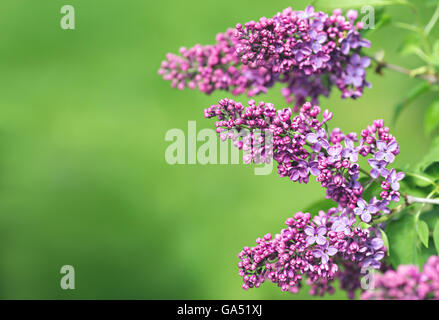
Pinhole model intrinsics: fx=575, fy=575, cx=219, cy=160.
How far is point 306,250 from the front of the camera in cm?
160

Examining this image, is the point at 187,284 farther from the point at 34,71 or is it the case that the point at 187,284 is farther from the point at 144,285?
the point at 34,71

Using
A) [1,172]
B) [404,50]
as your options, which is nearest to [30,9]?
[1,172]

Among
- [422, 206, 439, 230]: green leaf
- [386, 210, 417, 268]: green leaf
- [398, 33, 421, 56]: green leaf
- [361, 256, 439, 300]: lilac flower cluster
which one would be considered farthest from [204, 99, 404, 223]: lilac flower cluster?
[398, 33, 421, 56]: green leaf

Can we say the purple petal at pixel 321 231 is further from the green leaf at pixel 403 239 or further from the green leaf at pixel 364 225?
the green leaf at pixel 403 239

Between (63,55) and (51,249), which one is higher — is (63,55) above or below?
above

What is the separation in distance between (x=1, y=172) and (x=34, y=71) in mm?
1292

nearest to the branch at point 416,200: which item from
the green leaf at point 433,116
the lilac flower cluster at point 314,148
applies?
the lilac flower cluster at point 314,148

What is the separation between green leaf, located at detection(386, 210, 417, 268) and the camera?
1653 millimetres

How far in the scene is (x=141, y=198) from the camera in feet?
17.6

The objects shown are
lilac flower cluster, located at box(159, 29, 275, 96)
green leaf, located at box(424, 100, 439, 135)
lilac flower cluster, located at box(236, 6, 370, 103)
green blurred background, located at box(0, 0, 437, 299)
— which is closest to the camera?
lilac flower cluster, located at box(236, 6, 370, 103)

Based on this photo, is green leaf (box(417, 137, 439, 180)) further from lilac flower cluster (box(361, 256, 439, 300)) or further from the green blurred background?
the green blurred background

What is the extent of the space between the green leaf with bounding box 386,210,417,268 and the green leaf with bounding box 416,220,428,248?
2 centimetres

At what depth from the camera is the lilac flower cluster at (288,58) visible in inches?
68.4

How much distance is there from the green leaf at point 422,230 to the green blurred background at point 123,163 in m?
2.85
